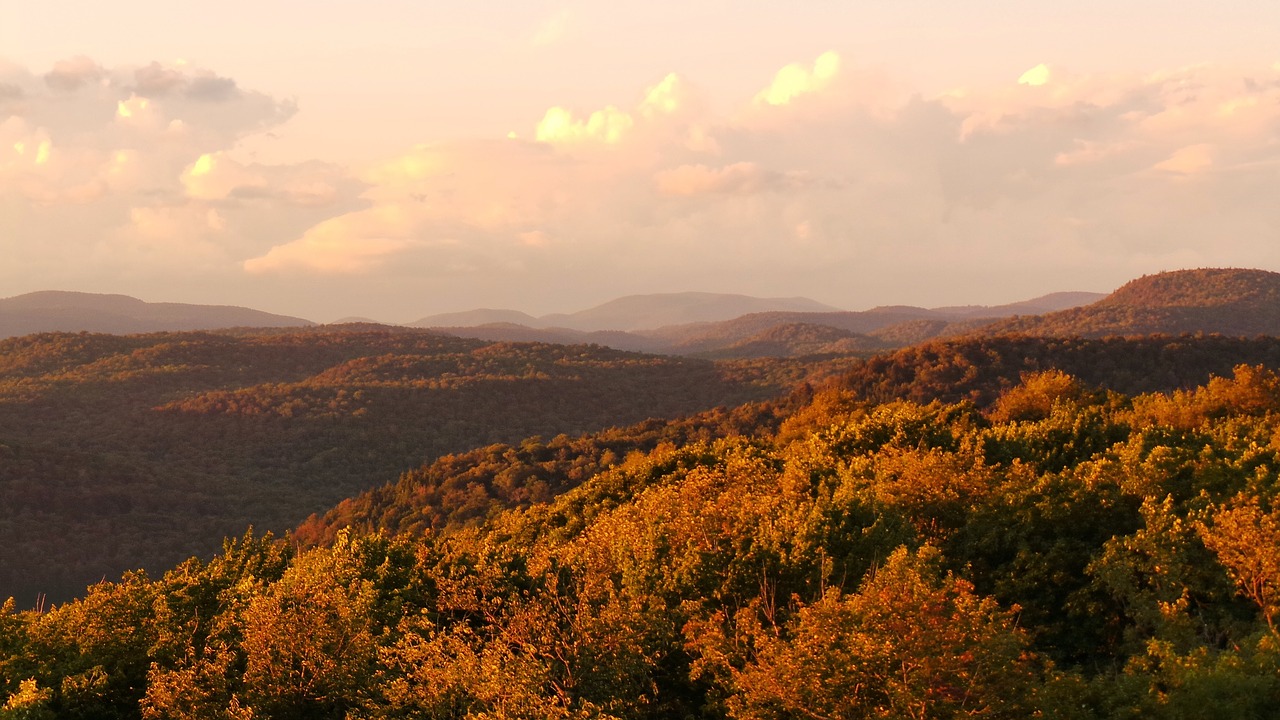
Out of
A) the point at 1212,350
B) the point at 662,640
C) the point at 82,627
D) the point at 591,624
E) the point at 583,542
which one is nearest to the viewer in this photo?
the point at 591,624

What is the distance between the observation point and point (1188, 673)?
2484 centimetres

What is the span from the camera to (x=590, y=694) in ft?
86.1

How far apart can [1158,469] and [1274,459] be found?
17.1 feet

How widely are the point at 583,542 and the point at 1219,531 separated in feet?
75.3

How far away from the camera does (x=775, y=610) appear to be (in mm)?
31375

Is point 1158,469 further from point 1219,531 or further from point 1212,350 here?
point 1212,350

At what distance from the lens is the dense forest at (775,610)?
81.0ft

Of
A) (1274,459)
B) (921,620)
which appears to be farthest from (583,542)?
(1274,459)

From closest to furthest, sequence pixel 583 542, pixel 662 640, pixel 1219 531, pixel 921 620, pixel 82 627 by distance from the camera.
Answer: pixel 921 620, pixel 662 640, pixel 82 627, pixel 1219 531, pixel 583 542

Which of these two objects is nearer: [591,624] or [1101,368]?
[591,624]

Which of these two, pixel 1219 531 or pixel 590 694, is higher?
pixel 1219 531

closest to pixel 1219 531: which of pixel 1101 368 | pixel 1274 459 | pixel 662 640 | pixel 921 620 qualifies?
pixel 1274 459

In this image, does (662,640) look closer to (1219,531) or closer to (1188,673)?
(1188,673)

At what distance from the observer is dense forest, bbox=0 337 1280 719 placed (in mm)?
24688
